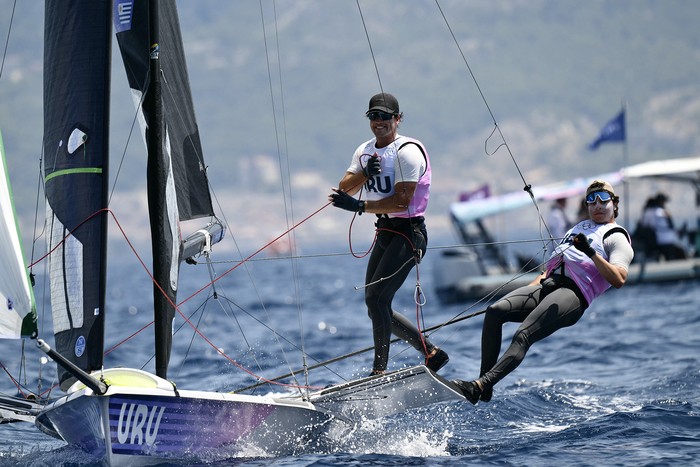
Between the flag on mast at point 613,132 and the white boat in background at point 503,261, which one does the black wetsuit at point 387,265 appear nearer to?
the white boat in background at point 503,261

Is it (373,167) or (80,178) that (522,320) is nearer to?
(373,167)

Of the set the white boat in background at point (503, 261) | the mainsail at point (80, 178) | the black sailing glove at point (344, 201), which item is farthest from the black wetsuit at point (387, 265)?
the white boat in background at point (503, 261)

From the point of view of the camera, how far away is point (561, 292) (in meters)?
7.20

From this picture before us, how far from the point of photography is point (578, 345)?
44.9ft

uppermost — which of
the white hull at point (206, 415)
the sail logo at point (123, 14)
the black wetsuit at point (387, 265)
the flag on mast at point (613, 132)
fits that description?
the flag on mast at point (613, 132)

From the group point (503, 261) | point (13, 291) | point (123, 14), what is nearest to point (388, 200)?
point (123, 14)

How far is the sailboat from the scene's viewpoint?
21.4ft

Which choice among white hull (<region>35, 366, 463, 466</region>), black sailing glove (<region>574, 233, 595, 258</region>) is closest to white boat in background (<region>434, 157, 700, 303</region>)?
white hull (<region>35, 366, 463, 466</region>)

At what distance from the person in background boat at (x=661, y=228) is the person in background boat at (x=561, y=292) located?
46.6 feet

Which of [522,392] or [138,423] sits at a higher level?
[138,423]

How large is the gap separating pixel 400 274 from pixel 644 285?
16.0 metres

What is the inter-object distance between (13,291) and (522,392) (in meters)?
5.04

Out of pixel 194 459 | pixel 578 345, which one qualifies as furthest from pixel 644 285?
pixel 194 459

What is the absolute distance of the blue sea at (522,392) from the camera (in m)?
7.12
